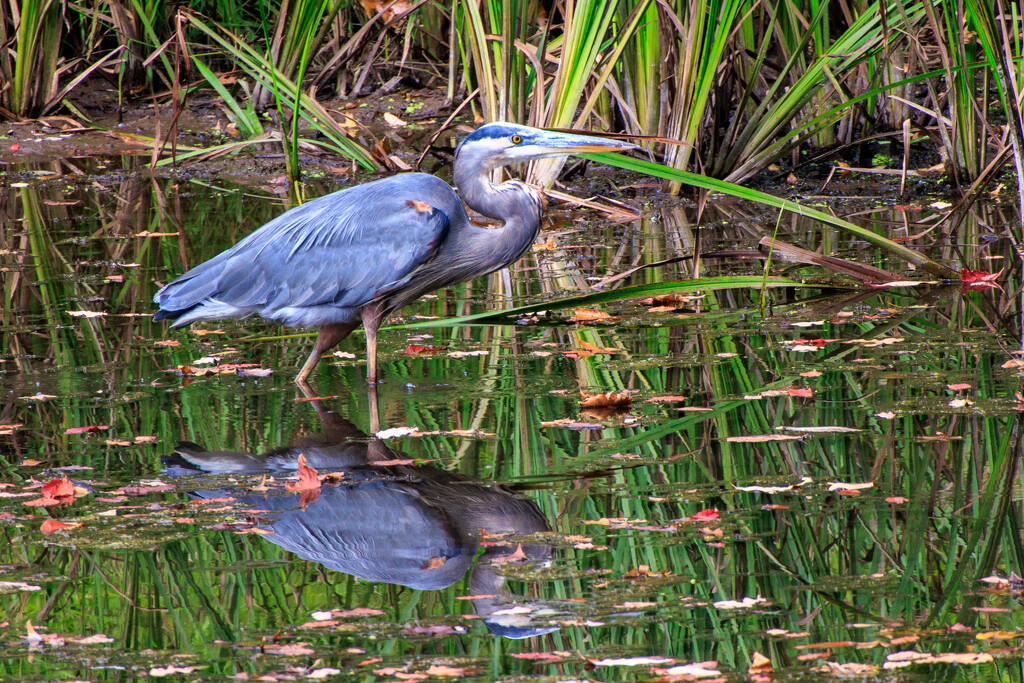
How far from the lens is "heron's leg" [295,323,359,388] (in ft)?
17.3

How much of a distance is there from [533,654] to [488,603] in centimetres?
29

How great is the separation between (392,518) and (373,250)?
179 centimetres

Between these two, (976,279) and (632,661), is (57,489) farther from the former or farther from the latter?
(976,279)

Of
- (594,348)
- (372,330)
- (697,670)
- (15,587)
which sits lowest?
(697,670)

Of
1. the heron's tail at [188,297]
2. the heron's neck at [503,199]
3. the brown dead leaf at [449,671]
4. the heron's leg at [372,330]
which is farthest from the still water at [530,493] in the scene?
the heron's neck at [503,199]

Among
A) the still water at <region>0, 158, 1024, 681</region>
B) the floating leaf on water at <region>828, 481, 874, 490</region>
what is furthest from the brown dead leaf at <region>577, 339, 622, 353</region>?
the floating leaf on water at <region>828, 481, 874, 490</region>

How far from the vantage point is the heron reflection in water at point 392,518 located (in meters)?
3.28

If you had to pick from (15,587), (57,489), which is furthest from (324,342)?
(15,587)

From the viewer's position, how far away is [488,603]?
3092mm

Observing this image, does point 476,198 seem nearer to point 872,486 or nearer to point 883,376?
point 883,376

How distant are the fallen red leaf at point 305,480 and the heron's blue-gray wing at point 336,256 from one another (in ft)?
4.59

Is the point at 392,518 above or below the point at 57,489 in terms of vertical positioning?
below

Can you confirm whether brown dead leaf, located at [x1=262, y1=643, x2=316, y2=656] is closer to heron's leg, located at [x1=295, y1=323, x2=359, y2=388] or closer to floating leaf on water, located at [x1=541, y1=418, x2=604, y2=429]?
floating leaf on water, located at [x1=541, y1=418, x2=604, y2=429]

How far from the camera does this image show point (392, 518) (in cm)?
370
